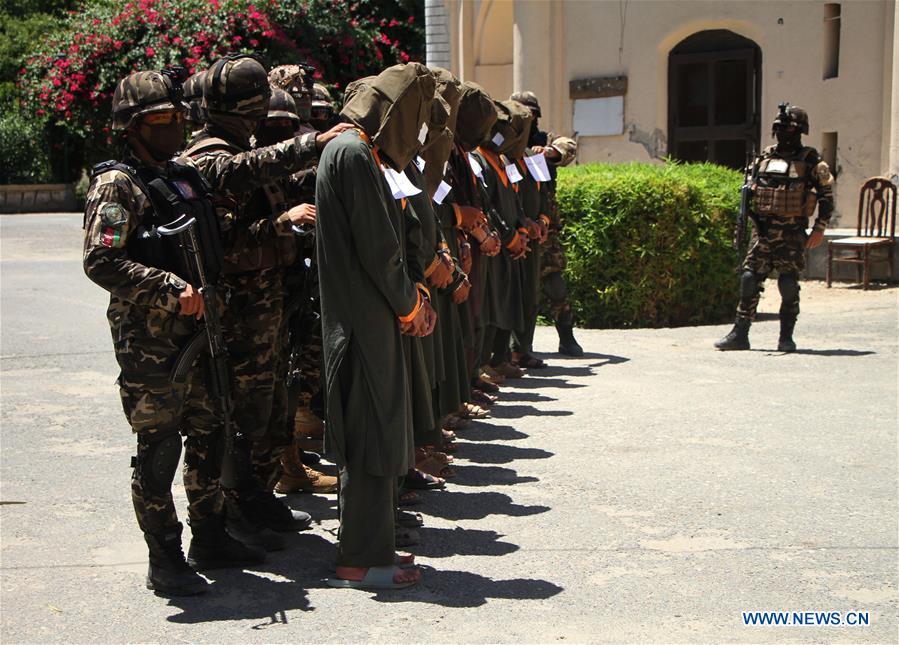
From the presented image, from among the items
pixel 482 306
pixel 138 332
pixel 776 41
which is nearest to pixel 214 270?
pixel 138 332

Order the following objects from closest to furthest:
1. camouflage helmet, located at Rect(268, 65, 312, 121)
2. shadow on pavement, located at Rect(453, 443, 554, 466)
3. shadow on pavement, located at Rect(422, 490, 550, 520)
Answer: shadow on pavement, located at Rect(422, 490, 550, 520)
camouflage helmet, located at Rect(268, 65, 312, 121)
shadow on pavement, located at Rect(453, 443, 554, 466)

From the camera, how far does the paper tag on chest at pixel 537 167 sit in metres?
9.05

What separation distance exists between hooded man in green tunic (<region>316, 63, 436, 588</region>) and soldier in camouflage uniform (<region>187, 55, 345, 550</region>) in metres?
0.42

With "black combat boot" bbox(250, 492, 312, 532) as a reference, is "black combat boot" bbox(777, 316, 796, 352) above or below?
above

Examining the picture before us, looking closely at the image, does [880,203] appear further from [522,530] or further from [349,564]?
[349,564]

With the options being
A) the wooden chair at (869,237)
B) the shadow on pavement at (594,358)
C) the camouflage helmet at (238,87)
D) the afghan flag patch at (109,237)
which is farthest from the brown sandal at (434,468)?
the wooden chair at (869,237)

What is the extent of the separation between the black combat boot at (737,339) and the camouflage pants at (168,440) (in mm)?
6539

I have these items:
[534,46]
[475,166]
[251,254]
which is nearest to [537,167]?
[475,166]

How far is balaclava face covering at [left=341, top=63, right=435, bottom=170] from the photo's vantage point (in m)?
4.62

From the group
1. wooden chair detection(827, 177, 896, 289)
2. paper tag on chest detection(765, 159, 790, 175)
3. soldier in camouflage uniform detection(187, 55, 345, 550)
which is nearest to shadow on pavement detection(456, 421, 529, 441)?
soldier in camouflage uniform detection(187, 55, 345, 550)

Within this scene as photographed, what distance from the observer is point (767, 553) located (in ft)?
16.7

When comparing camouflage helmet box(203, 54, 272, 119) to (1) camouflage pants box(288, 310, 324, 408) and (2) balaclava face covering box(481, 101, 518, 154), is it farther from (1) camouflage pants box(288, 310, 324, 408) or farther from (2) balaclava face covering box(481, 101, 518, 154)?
(2) balaclava face covering box(481, 101, 518, 154)

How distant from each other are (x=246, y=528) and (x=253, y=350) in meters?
0.80

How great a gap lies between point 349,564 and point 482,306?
3242 mm
